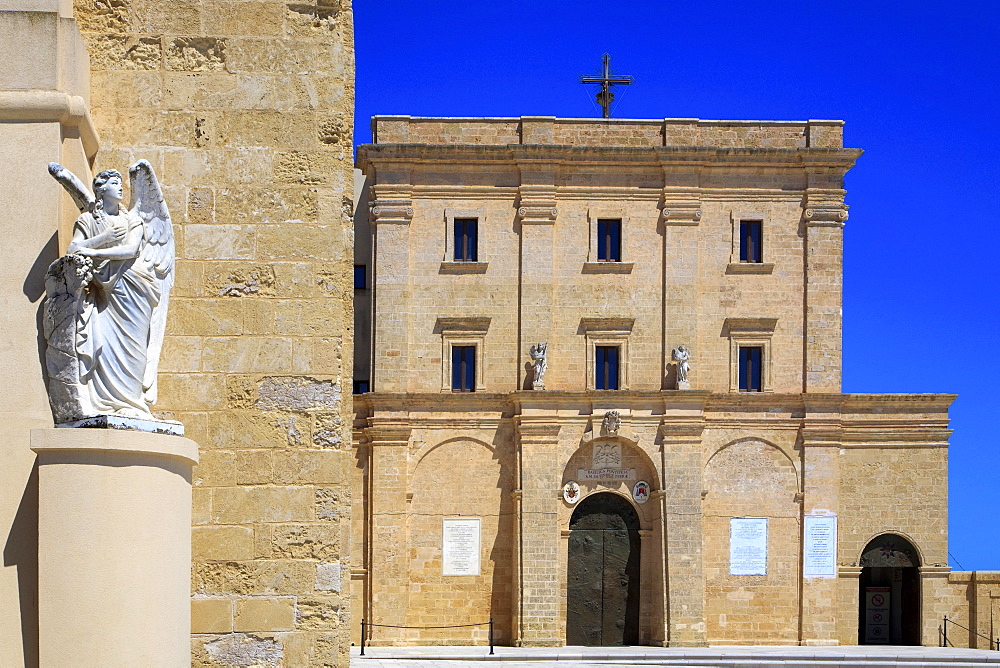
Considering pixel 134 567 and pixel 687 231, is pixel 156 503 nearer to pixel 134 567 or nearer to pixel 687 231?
pixel 134 567

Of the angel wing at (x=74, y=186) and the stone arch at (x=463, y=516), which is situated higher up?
the angel wing at (x=74, y=186)

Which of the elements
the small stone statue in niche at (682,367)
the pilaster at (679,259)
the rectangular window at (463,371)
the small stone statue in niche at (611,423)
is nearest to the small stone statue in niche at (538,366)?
the rectangular window at (463,371)

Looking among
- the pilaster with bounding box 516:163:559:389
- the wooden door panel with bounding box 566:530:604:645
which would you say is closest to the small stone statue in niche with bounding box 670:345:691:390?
the pilaster with bounding box 516:163:559:389

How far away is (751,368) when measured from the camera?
1256 inches

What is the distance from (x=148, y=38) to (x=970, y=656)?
77.3ft

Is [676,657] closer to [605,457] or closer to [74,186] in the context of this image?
[605,457]

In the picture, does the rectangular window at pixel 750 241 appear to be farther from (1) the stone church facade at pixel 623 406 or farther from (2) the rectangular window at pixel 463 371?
(2) the rectangular window at pixel 463 371

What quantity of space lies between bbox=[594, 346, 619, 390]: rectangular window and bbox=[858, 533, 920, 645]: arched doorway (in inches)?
268

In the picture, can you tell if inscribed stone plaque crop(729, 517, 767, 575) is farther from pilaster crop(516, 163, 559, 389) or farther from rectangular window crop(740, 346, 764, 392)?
pilaster crop(516, 163, 559, 389)

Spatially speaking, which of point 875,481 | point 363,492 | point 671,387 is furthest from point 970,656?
point 363,492

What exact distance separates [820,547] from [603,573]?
486cm

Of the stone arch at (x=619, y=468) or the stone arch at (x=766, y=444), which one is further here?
the stone arch at (x=766, y=444)

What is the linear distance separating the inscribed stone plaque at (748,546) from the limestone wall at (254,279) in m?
23.0

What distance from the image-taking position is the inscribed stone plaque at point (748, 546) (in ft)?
101
